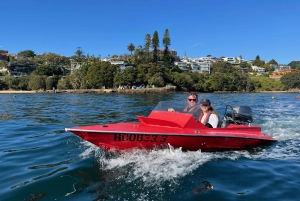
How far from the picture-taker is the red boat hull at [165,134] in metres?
6.59

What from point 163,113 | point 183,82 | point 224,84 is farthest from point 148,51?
point 163,113

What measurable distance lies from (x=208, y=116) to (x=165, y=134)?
227 centimetres

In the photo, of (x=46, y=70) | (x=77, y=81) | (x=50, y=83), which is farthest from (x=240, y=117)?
(x=46, y=70)

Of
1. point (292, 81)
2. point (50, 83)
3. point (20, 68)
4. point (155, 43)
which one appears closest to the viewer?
point (50, 83)

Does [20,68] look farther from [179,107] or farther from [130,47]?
[179,107]

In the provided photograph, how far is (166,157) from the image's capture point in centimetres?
685

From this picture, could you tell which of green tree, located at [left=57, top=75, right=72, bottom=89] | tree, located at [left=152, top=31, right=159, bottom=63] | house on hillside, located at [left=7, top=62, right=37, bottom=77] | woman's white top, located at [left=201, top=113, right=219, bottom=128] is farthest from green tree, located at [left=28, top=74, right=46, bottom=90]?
woman's white top, located at [left=201, top=113, right=219, bottom=128]

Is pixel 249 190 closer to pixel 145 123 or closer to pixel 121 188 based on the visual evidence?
pixel 121 188

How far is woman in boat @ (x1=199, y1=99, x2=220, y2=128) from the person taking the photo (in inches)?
328

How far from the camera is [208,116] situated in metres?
8.42

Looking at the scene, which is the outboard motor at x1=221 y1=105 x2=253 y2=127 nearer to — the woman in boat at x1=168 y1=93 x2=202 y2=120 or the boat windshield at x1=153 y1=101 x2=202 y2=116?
the woman in boat at x1=168 y1=93 x2=202 y2=120

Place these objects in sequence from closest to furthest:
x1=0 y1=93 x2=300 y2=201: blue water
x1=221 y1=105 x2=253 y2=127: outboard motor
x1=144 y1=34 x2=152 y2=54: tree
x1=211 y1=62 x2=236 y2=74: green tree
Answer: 1. x1=0 y1=93 x2=300 y2=201: blue water
2. x1=221 y1=105 x2=253 y2=127: outboard motor
3. x1=144 y1=34 x2=152 y2=54: tree
4. x1=211 y1=62 x2=236 y2=74: green tree

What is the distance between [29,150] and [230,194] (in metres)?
6.07

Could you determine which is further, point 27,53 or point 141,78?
point 27,53
